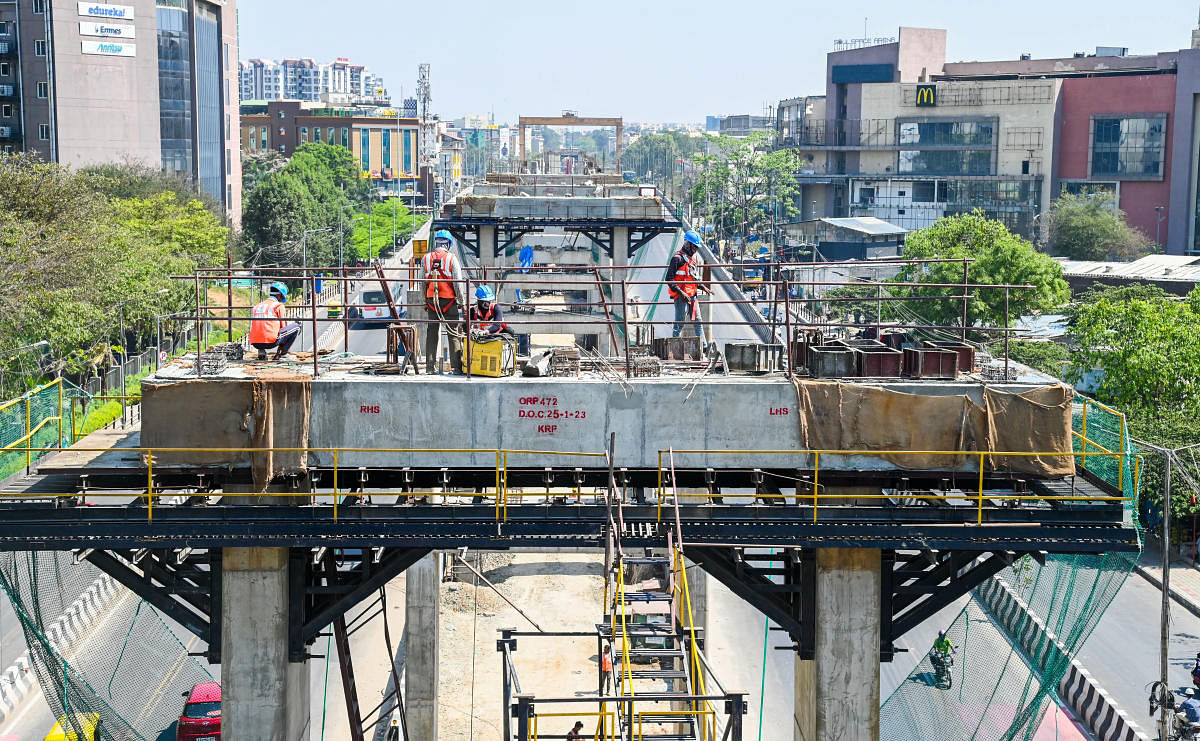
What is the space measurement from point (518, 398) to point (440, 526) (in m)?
2.22

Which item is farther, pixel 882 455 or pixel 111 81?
pixel 111 81

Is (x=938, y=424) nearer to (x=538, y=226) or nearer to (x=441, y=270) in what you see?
(x=441, y=270)

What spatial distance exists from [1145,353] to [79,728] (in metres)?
38.6

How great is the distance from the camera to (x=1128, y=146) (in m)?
114

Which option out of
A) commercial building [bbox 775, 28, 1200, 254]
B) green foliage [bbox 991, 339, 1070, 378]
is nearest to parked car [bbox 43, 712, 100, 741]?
green foliage [bbox 991, 339, 1070, 378]

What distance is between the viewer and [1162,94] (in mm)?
110500

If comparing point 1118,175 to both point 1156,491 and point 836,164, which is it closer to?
point 836,164

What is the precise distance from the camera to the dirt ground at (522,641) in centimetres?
3528

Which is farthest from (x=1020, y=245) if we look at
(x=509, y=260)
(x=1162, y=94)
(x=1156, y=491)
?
(x=1162, y=94)

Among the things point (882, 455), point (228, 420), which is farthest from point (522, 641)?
point (882, 455)

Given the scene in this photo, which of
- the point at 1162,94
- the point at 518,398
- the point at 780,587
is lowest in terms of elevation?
the point at 780,587

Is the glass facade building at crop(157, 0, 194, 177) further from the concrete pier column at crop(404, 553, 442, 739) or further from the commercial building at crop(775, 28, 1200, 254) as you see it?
the concrete pier column at crop(404, 553, 442, 739)

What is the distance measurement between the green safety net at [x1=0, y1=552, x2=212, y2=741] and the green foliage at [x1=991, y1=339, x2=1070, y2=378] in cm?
3643

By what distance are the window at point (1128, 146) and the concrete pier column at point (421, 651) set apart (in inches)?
3809
